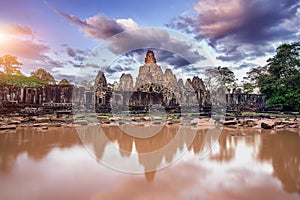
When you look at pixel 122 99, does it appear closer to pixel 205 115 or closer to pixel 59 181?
pixel 205 115

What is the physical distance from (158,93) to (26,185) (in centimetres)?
1757

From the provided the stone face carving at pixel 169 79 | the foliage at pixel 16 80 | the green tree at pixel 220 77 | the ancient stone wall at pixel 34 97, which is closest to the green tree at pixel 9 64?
the foliage at pixel 16 80

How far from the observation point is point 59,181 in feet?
14.5

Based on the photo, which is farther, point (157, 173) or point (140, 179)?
point (157, 173)

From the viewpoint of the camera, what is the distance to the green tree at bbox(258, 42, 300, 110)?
18109 mm

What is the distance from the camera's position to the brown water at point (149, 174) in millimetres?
3939

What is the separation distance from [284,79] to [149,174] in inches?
699

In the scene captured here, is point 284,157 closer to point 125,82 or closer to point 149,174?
point 149,174

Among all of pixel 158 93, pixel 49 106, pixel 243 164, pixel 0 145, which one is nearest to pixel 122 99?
pixel 158 93

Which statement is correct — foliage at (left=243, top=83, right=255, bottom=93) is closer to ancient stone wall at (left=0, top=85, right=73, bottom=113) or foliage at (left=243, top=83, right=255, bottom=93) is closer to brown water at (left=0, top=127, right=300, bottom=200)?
ancient stone wall at (left=0, top=85, right=73, bottom=113)

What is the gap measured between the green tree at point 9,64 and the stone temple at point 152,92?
420 inches

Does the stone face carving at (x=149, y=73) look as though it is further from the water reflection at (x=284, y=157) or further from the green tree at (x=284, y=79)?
the water reflection at (x=284, y=157)

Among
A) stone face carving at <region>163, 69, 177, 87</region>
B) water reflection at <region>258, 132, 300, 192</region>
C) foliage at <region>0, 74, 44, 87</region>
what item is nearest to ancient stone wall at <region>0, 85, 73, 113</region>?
foliage at <region>0, 74, 44, 87</region>

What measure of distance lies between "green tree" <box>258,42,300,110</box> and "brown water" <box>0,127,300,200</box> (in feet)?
39.6
